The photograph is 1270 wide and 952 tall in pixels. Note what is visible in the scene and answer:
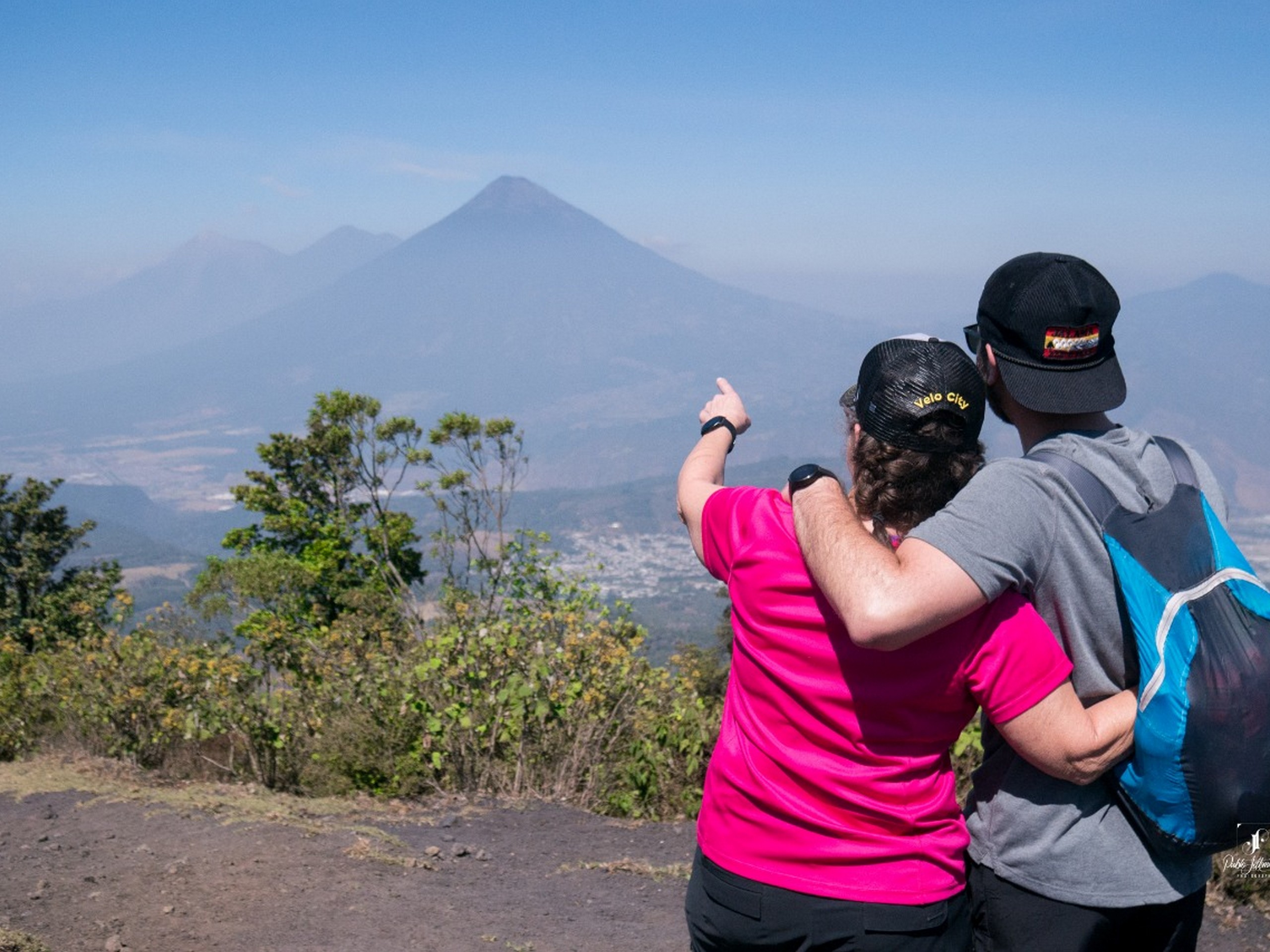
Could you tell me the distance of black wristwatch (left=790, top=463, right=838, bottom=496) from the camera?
1543 millimetres

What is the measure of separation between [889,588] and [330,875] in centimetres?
302

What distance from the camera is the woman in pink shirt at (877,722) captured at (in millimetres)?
1427

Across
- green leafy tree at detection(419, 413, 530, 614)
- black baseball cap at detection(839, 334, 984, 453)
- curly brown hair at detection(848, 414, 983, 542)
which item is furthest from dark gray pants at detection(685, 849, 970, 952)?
green leafy tree at detection(419, 413, 530, 614)

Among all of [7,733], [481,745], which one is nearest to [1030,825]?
[481,745]

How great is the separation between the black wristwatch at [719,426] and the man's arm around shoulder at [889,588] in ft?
1.91

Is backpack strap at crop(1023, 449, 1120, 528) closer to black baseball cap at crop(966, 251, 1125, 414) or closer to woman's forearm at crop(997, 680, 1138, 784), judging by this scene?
black baseball cap at crop(966, 251, 1125, 414)

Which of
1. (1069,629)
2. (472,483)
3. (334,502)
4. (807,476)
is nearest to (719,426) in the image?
(807,476)

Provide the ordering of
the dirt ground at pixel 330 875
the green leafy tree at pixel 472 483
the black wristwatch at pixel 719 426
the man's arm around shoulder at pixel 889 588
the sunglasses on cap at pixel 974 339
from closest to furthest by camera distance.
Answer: the man's arm around shoulder at pixel 889 588
the sunglasses on cap at pixel 974 339
the black wristwatch at pixel 719 426
the dirt ground at pixel 330 875
the green leafy tree at pixel 472 483

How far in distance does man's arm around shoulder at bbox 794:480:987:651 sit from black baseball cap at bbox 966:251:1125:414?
0.34 m

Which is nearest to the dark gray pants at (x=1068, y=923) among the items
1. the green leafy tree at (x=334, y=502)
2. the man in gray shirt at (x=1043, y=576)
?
the man in gray shirt at (x=1043, y=576)

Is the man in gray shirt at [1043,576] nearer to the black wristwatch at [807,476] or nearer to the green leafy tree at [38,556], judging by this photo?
the black wristwatch at [807,476]

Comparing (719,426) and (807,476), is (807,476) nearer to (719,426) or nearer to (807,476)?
(807,476)

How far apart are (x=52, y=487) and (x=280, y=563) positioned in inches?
436

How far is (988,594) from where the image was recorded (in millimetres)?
1360
